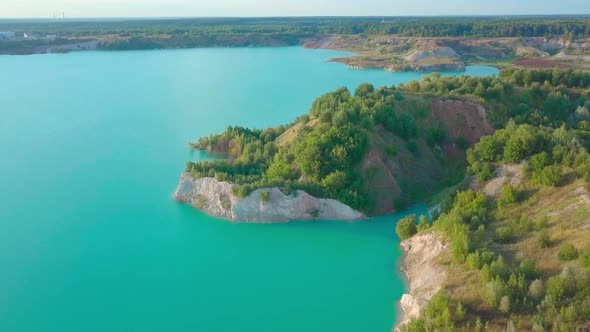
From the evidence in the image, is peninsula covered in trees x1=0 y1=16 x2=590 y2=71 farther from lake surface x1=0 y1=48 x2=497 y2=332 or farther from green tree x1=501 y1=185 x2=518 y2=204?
green tree x1=501 y1=185 x2=518 y2=204

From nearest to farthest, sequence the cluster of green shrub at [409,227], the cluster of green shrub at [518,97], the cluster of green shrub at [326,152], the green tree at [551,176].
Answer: the green tree at [551,176] → the cluster of green shrub at [409,227] → the cluster of green shrub at [326,152] → the cluster of green shrub at [518,97]

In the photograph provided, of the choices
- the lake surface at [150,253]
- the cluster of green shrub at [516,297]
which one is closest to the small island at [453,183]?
the cluster of green shrub at [516,297]

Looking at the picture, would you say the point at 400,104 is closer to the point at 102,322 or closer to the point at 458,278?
the point at 458,278

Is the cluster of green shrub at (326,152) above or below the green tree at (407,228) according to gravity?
above

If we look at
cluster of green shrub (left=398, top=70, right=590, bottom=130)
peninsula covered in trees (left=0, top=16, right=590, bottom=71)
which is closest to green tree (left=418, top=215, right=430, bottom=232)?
cluster of green shrub (left=398, top=70, right=590, bottom=130)

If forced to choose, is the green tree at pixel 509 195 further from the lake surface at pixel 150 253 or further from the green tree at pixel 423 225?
the lake surface at pixel 150 253

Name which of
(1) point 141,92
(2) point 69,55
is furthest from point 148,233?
(2) point 69,55

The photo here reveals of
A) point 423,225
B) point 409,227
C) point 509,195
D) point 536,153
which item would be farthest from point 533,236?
point 536,153

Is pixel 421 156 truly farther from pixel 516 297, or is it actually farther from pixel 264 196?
pixel 516 297
